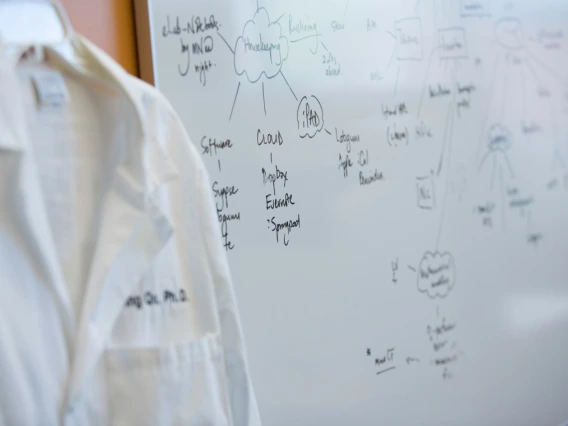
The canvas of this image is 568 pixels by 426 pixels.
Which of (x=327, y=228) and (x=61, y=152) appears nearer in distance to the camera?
(x=61, y=152)

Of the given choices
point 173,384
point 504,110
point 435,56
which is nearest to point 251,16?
point 435,56

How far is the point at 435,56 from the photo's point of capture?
66.6 inches

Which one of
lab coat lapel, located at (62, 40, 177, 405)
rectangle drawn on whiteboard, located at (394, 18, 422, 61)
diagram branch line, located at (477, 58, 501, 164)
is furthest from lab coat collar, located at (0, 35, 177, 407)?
diagram branch line, located at (477, 58, 501, 164)

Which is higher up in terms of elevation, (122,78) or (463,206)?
(122,78)

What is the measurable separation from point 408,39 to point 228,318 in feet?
3.00

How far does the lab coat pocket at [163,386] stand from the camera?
0.96 metres

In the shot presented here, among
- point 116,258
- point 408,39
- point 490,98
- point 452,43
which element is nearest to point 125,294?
point 116,258

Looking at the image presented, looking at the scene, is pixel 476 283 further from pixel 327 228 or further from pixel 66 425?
pixel 66 425

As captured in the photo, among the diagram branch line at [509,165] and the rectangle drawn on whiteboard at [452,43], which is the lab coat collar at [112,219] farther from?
the diagram branch line at [509,165]

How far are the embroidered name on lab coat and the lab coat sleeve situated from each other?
2.4 inches

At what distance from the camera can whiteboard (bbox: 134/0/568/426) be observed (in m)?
1.32

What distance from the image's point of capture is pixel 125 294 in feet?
3.08

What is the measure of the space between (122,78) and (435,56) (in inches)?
39.5

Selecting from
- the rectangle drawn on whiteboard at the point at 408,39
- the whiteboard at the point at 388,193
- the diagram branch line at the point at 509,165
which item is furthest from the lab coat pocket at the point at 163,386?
the diagram branch line at the point at 509,165
